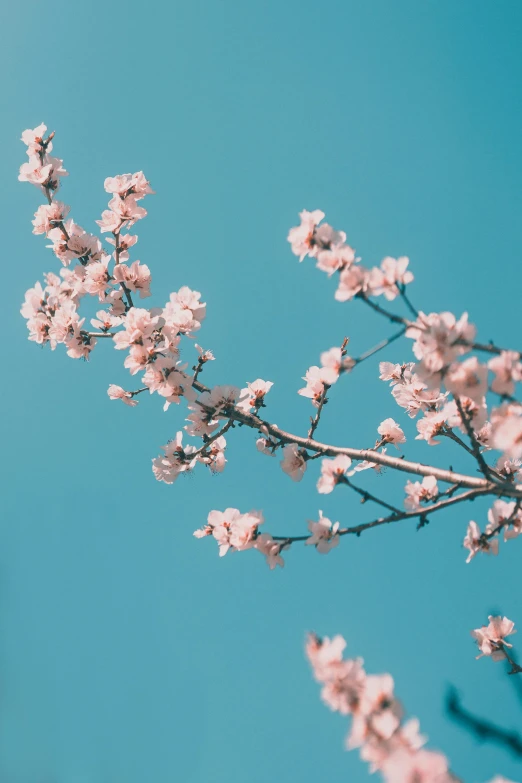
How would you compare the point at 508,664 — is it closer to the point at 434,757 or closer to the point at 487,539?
the point at 487,539

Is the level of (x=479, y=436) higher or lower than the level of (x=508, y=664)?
higher

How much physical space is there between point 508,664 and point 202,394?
3346 millimetres

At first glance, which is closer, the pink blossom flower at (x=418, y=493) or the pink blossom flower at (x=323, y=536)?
the pink blossom flower at (x=323, y=536)

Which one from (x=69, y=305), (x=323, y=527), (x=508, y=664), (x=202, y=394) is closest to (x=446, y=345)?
(x=323, y=527)

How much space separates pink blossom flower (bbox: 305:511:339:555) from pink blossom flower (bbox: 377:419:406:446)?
141 centimetres

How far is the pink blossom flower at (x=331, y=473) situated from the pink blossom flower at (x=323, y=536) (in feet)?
0.67

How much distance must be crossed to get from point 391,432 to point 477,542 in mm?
1273

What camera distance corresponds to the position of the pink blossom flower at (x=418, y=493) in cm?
355

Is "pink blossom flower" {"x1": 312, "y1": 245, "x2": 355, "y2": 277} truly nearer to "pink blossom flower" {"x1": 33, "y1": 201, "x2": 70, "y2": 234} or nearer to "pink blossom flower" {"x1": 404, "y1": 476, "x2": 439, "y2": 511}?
"pink blossom flower" {"x1": 404, "y1": 476, "x2": 439, "y2": 511}

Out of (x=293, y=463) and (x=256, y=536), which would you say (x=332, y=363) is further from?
(x=256, y=536)

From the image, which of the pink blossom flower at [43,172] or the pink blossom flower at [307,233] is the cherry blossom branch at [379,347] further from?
the pink blossom flower at [43,172]

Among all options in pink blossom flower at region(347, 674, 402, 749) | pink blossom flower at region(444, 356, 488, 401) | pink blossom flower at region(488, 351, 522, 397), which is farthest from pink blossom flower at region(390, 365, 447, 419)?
pink blossom flower at region(347, 674, 402, 749)

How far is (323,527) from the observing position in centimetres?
340

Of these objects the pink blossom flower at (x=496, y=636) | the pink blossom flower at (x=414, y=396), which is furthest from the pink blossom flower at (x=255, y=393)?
the pink blossom flower at (x=496, y=636)
